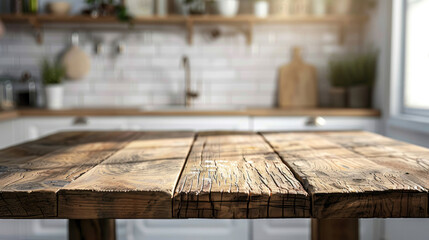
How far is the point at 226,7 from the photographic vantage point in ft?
11.1

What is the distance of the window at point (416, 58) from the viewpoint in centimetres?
255

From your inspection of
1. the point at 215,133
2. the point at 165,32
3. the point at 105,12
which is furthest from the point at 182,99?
the point at 215,133

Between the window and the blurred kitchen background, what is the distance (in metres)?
0.21

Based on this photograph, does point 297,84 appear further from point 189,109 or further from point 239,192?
point 239,192

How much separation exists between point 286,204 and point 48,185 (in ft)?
1.65

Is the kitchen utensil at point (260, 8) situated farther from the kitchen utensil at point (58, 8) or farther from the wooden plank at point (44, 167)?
the wooden plank at point (44, 167)

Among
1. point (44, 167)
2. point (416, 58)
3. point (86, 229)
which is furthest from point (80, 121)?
point (416, 58)

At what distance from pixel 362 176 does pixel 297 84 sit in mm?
2641

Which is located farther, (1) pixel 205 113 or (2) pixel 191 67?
(2) pixel 191 67

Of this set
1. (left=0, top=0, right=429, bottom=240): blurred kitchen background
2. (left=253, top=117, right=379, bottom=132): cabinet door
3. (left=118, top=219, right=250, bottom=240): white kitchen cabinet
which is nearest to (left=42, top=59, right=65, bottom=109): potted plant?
(left=0, top=0, right=429, bottom=240): blurred kitchen background

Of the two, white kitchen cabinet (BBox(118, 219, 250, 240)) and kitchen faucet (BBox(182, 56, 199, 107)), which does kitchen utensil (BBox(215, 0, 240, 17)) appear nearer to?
kitchen faucet (BBox(182, 56, 199, 107))

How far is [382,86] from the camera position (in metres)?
3.03

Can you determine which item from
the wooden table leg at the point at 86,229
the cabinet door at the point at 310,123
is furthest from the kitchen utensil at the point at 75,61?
the wooden table leg at the point at 86,229

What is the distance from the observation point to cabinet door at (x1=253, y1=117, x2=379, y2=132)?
2.96m
